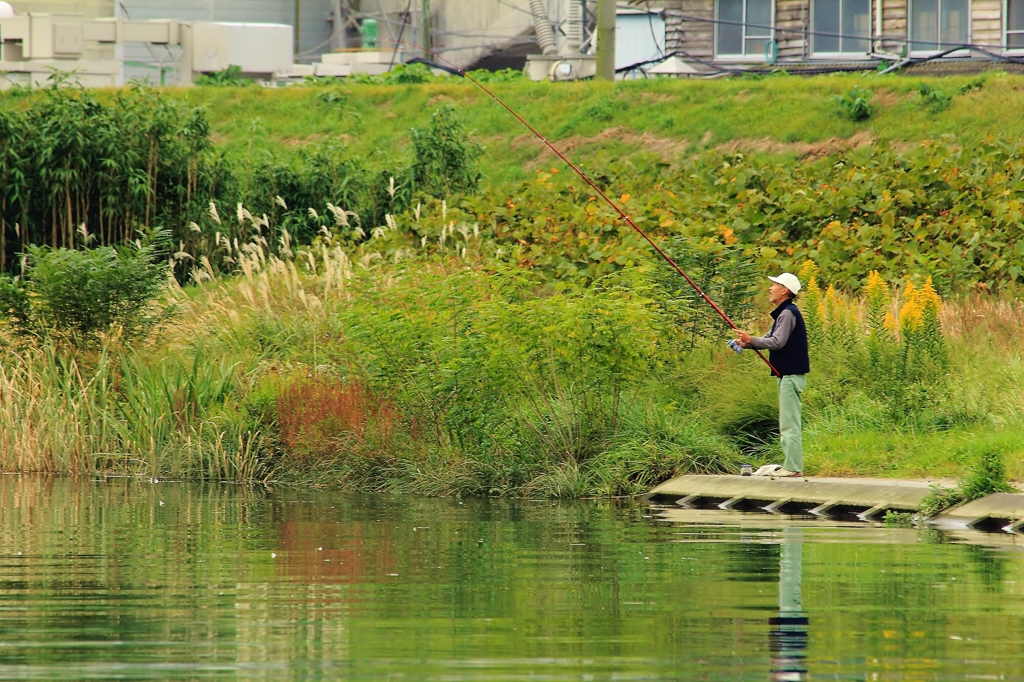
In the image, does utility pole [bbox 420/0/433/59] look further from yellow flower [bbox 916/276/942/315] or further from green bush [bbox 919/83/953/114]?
yellow flower [bbox 916/276/942/315]

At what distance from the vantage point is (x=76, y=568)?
1093 centimetres

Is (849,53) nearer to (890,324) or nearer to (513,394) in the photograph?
(890,324)

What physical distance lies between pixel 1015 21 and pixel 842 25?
417 centimetres

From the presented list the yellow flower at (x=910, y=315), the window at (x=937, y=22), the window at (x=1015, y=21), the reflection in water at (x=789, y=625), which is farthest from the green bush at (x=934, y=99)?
the reflection in water at (x=789, y=625)

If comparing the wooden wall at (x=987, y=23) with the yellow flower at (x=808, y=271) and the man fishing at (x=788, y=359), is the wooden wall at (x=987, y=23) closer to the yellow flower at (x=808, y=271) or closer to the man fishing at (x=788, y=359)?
the yellow flower at (x=808, y=271)

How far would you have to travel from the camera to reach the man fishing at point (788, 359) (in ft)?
47.4

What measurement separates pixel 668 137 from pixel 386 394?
17294mm

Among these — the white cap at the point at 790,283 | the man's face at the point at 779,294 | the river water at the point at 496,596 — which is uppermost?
Result: the white cap at the point at 790,283

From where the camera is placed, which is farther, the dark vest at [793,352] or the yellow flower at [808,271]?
the yellow flower at [808,271]

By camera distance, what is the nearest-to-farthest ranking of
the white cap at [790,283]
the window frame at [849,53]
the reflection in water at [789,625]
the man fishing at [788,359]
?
the reflection in water at [789,625], the man fishing at [788,359], the white cap at [790,283], the window frame at [849,53]

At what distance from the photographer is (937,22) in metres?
43.2

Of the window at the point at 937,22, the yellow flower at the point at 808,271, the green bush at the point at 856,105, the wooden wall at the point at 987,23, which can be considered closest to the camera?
the yellow flower at the point at 808,271

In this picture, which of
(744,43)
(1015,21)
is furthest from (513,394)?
(744,43)

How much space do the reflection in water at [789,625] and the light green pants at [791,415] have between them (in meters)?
2.83
